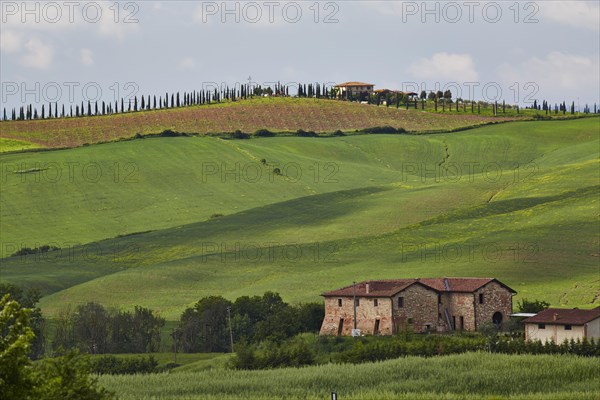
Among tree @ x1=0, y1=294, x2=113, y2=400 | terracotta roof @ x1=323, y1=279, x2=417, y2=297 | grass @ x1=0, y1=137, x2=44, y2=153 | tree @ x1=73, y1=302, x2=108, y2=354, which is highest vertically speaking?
grass @ x1=0, y1=137, x2=44, y2=153

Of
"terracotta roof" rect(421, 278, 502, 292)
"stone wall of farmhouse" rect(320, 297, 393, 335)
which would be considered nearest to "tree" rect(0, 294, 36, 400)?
"stone wall of farmhouse" rect(320, 297, 393, 335)

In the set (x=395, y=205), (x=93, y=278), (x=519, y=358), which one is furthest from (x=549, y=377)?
(x=395, y=205)

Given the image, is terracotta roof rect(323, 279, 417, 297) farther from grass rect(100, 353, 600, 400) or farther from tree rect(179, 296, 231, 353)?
grass rect(100, 353, 600, 400)

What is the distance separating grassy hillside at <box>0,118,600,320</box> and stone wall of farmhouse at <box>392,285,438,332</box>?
1026cm

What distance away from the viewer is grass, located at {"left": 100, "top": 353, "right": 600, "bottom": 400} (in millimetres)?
55688

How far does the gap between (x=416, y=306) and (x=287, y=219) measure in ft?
182

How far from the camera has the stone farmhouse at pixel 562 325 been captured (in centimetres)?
7844

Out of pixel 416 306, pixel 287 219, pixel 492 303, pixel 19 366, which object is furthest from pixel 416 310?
pixel 19 366

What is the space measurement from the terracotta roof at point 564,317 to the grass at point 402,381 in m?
13.3

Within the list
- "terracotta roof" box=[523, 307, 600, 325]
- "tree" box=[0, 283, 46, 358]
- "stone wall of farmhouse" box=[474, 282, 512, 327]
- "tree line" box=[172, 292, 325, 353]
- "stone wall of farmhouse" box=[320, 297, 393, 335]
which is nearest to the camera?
"terracotta roof" box=[523, 307, 600, 325]

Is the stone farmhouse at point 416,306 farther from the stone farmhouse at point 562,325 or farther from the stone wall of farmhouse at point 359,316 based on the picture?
the stone farmhouse at point 562,325

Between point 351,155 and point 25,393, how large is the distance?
163m

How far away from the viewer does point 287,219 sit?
144 metres

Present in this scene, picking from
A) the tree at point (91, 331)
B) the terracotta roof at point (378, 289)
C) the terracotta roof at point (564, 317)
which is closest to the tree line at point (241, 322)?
the terracotta roof at point (378, 289)
